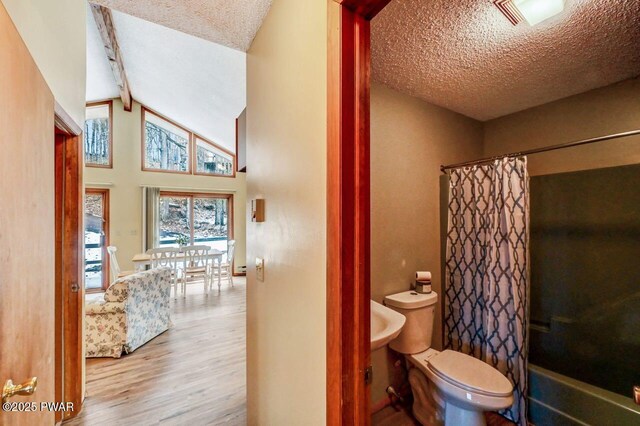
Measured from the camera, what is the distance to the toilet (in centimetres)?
143

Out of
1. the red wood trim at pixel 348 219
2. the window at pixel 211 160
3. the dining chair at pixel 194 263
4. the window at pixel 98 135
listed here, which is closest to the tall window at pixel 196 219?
the window at pixel 211 160

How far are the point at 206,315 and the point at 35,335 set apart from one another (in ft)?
10.1

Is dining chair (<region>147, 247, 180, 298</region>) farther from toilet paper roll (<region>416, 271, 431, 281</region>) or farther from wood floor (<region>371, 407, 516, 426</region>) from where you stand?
toilet paper roll (<region>416, 271, 431, 281</region>)

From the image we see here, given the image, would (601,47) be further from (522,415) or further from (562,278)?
(522,415)

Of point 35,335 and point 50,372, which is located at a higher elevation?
point 35,335

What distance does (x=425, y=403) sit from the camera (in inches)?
70.0

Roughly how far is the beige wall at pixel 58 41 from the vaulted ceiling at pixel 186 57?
0.29 m

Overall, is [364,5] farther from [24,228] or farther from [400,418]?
[400,418]

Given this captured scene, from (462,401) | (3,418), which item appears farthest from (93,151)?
(462,401)

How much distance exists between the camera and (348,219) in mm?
782

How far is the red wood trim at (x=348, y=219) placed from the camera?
773 millimetres

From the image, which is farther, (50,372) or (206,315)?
(206,315)

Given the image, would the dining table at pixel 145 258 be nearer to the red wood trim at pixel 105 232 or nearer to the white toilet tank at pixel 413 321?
the red wood trim at pixel 105 232

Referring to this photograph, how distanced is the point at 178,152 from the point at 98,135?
1374 mm
